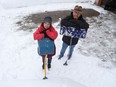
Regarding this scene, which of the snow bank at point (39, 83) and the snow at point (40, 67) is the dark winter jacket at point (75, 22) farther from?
the snow bank at point (39, 83)

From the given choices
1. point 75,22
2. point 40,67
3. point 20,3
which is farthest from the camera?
point 20,3

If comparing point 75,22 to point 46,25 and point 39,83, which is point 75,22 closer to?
point 46,25

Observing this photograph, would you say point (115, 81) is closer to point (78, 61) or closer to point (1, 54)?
point (78, 61)

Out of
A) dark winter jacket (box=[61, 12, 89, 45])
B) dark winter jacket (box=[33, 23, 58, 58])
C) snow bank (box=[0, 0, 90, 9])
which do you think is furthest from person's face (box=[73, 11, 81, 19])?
snow bank (box=[0, 0, 90, 9])

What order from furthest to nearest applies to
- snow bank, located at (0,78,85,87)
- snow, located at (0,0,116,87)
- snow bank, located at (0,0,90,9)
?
snow bank, located at (0,0,90,9)
snow, located at (0,0,116,87)
snow bank, located at (0,78,85,87)

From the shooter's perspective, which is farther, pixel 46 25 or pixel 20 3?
pixel 20 3

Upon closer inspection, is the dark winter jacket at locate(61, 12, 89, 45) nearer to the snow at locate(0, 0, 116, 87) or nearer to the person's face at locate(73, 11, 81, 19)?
the person's face at locate(73, 11, 81, 19)

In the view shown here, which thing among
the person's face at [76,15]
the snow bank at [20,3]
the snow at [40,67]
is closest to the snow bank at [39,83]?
the snow at [40,67]

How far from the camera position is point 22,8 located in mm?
9055

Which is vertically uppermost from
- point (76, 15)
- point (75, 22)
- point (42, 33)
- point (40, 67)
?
point (76, 15)

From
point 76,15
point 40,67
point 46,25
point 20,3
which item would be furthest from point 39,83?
point 20,3

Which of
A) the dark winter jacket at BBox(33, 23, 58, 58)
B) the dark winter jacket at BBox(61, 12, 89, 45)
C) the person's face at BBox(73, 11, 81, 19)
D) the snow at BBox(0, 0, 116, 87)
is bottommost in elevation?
Result: the snow at BBox(0, 0, 116, 87)

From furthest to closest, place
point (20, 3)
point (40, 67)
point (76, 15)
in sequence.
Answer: point (20, 3), point (40, 67), point (76, 15)

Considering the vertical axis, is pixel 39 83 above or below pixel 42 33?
below
